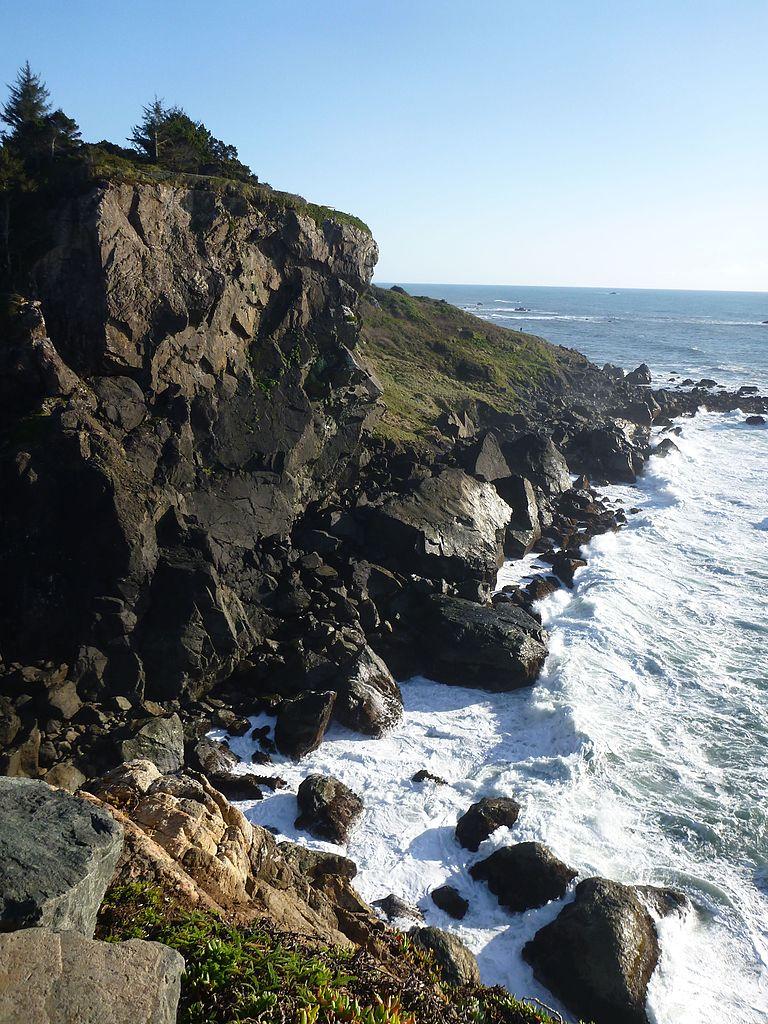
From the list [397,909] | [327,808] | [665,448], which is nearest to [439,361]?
[665,448]

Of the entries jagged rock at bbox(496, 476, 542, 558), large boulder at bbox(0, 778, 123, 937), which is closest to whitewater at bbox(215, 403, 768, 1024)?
jagged rock at bbox(496, 476, 542, 558)

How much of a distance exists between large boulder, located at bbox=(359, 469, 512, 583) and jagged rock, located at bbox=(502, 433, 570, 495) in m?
10.6

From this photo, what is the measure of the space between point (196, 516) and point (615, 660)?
54.2ft

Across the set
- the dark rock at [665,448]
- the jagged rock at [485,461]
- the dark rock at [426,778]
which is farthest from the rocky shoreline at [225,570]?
the dark rock at [665,448]

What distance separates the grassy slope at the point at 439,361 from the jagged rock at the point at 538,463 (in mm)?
5846

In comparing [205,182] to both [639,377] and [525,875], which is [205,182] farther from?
[639,377]

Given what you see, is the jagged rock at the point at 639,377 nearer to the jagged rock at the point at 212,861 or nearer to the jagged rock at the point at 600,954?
the jagged rock at the point at 600,954

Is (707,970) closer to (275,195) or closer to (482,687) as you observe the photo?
(482,687)

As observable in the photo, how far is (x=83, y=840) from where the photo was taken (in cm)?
777

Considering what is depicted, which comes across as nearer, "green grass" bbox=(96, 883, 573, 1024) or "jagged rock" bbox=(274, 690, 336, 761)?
"green grass" bbox=(96, 883, 573, 1024)

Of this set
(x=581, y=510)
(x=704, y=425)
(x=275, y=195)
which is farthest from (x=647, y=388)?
Answer: (x=275, y=195)

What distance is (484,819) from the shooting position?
1700cm

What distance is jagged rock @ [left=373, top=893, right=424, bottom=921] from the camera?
14375mm

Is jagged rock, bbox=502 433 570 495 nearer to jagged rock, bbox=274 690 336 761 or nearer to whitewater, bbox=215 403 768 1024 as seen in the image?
whitewater, bbox=215 403 768 1024
